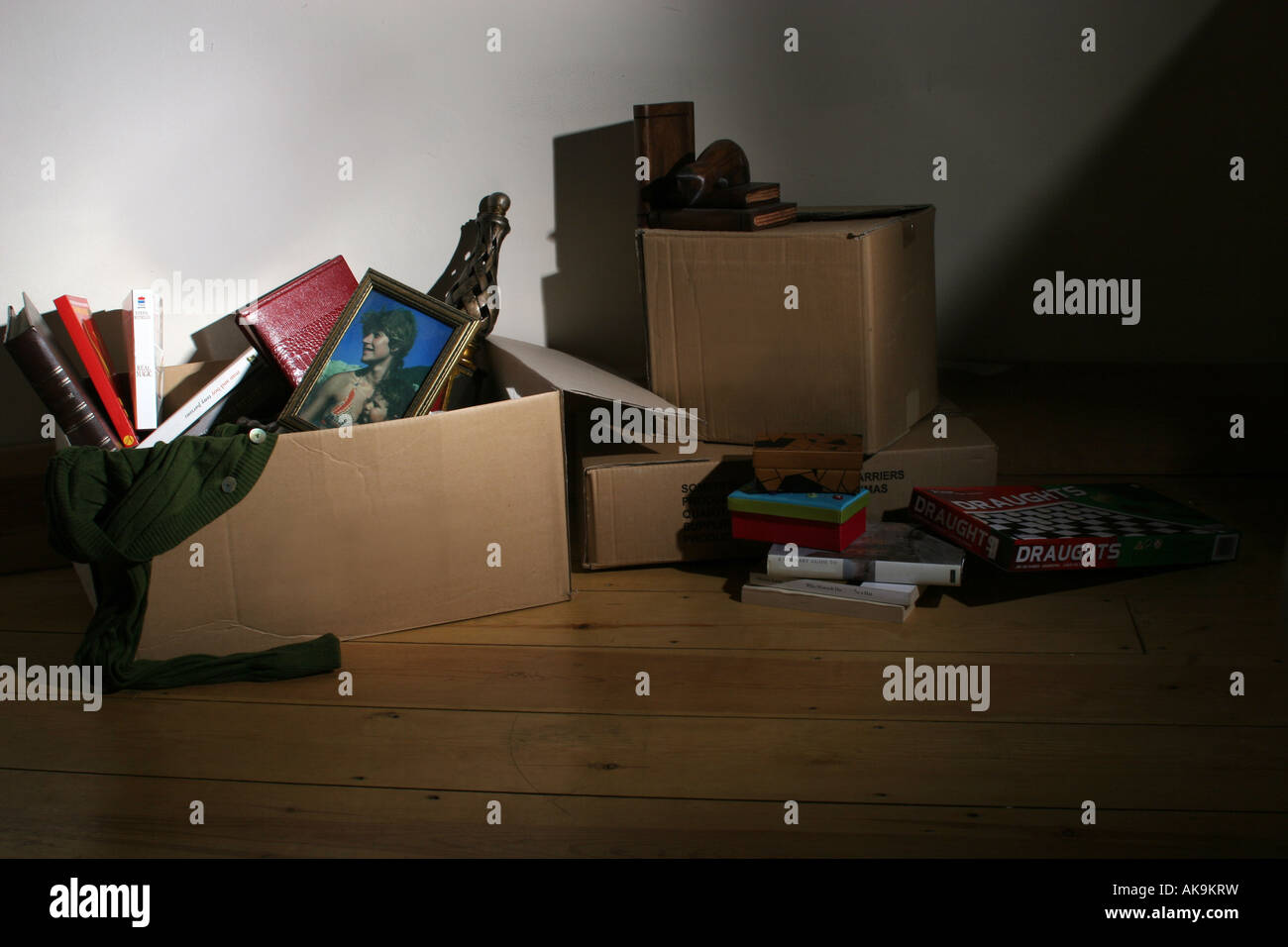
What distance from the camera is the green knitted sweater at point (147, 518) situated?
48.6 inches

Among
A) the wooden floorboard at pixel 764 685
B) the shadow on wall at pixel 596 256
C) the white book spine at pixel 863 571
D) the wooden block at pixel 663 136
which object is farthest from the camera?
the shadow on wall at pixel 596 256

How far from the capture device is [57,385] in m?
1.43

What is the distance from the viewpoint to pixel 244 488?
1.27m

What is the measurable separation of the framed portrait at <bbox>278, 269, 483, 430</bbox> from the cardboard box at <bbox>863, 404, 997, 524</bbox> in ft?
2.01

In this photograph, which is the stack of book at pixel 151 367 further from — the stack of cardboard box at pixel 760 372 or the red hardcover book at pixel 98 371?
the stack of cardboard box at pixel 760 372

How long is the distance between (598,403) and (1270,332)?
44.8 inches

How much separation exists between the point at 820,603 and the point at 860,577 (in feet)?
0.21

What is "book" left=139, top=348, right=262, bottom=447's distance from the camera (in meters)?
1.52

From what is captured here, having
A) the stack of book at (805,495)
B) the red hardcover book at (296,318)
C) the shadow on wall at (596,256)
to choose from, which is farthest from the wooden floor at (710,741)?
the shadow on wall at (596,256)

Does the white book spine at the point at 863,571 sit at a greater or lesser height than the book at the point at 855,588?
greater

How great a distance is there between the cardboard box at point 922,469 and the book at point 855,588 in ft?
0.58

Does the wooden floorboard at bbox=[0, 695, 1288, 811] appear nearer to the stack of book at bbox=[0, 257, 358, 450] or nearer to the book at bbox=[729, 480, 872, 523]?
the book at bbox=[729, 480, 872, 523]

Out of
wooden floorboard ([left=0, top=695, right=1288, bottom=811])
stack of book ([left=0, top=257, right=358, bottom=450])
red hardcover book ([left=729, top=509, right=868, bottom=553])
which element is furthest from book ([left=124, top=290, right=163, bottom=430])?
red hardcover book ([left=729, top=509, right=868, bottom=553])

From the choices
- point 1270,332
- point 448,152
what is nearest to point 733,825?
point 448,152
